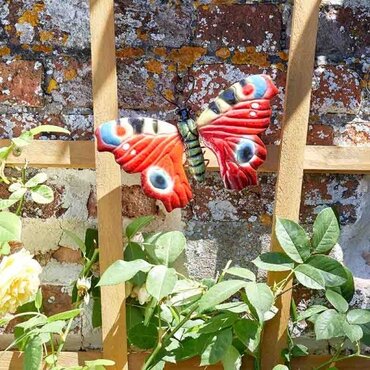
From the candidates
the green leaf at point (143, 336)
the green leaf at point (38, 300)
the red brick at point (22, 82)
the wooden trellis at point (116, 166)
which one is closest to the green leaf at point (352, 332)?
the wooden trellis at point (116, 166)

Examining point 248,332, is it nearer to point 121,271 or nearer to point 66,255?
point 121,271

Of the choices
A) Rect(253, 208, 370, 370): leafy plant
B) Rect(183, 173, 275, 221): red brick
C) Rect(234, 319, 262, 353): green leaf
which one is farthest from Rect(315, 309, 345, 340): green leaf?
Rect(183, 173, 275, 221): red brick

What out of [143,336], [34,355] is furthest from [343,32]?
[34,355]

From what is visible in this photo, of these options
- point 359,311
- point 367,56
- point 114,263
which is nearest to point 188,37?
point 367,56

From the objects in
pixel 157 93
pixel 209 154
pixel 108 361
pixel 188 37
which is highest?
pixel 188 37

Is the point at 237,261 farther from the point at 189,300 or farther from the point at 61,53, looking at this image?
the point at 61,53

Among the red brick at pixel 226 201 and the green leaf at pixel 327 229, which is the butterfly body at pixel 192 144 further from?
the green leaf at pixel 327 229

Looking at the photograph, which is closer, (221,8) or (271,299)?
(271,299)

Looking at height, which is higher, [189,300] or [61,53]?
[61,53]
